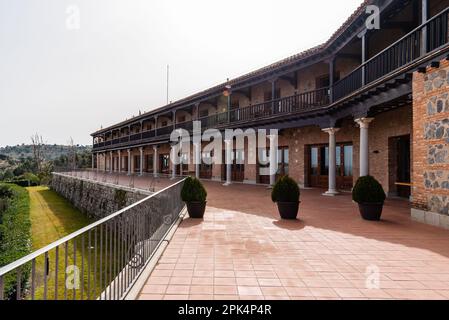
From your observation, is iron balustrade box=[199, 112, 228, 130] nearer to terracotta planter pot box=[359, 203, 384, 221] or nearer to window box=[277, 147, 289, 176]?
window box=[277, 147, 289, 176]

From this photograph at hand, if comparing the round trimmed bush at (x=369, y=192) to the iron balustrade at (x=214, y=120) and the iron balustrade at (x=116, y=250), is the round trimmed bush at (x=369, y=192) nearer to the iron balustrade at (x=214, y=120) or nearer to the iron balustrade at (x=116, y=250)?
the iron balustrade at (x=116, y=250)

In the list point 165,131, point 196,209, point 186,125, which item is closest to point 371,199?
point 196,209

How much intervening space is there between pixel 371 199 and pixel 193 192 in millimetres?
5008

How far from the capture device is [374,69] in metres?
9.82

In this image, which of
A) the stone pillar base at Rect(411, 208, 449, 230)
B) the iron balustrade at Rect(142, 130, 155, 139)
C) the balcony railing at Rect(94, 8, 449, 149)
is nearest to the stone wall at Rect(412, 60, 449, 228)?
the stone pillar base at Rect(411, 208, 449, 230)

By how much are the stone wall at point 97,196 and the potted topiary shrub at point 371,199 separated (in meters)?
9.27

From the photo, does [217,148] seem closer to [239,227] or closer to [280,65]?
[280,65]

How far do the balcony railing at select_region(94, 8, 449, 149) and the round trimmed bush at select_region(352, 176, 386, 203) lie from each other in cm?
319

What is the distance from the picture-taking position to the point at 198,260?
4.86 m

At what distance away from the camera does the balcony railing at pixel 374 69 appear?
711 centimetres

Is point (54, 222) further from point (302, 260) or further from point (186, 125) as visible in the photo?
point (302, 260)

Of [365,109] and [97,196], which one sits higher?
[365,109]

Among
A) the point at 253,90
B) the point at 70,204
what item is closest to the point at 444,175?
the point at 253,90

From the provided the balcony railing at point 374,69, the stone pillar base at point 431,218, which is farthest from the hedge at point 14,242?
the balcony railing at point 374,69
